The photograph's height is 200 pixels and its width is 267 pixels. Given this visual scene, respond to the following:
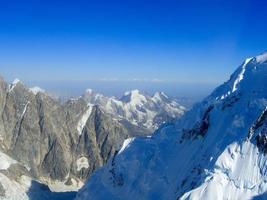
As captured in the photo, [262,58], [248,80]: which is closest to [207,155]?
[248,80]

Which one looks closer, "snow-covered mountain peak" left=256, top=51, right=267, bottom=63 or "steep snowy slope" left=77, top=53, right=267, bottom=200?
"steep snowy slope" left=77, top=53, right=267, bottom=200

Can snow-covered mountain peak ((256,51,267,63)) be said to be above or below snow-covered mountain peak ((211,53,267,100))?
above

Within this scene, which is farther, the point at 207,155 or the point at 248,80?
the point at 248,80

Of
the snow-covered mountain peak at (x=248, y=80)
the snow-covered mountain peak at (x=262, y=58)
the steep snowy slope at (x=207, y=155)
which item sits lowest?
the steep snowy slope at (x=207, y=155)

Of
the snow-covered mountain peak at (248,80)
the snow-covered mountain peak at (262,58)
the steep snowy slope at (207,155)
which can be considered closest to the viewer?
the steep snowy slope at (207,155)

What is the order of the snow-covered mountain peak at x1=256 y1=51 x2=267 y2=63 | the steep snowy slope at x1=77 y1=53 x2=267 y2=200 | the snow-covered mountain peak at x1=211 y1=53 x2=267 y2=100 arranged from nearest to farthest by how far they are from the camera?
the steep snowy slope at x1=77 y1=53 x2=267 y2=200 → the snow-covered mountain peak at x1=211 y1=53 x2=267 y2=100 → the snow-covered mountain peak at x1=256 y1=51 x2=267 y2=63

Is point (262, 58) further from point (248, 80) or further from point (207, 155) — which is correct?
point (207, 155)

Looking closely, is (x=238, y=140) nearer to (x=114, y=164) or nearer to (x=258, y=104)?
(x=258, y=104)

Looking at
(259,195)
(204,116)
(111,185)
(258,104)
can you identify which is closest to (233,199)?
(259,195)
